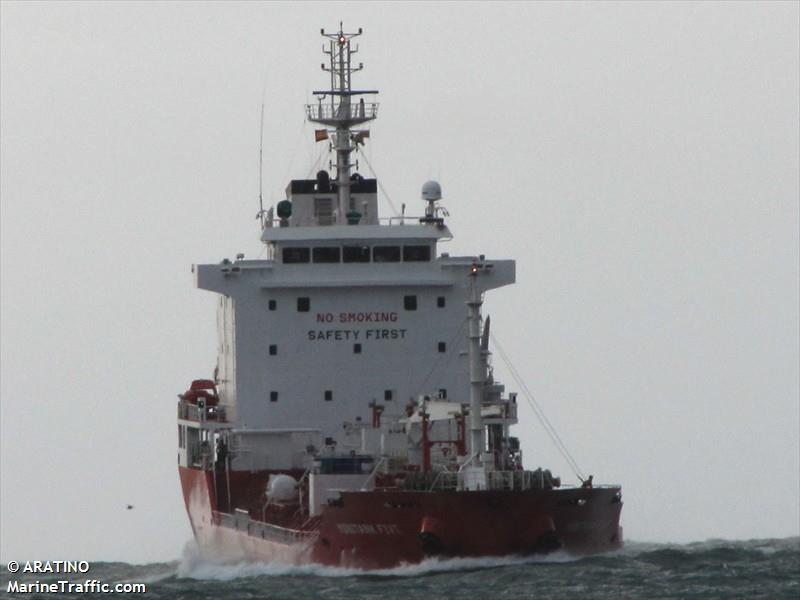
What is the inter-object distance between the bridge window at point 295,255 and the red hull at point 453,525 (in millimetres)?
8904

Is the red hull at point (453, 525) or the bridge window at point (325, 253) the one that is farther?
the bridge window at point (325, 253)

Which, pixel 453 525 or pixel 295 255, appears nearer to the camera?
pixel 453 525

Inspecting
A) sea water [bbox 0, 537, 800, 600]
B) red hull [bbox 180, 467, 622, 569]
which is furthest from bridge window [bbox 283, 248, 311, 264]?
red hull [bbox 180, 467, 622, 569]

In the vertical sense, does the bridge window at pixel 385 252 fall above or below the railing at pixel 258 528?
above

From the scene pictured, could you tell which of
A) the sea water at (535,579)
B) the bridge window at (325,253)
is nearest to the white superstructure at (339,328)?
the bridge window at (325,253)

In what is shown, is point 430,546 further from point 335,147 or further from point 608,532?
point 335,147

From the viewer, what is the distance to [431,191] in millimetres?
76375

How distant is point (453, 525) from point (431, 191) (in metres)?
13.6

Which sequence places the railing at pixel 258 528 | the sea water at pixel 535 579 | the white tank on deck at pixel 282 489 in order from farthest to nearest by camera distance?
the white tank on deck at pixel 282 489, the railing at pixel 258 528, the sea water at pixel 535 579

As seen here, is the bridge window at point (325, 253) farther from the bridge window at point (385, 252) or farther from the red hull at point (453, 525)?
the red hull at point (453, 525)

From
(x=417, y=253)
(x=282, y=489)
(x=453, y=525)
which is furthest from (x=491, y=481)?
(x=417, y=253)

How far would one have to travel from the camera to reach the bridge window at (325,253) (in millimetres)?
75062

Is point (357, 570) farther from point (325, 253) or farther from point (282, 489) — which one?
point (325, 253)

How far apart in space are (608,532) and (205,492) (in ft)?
38.6
